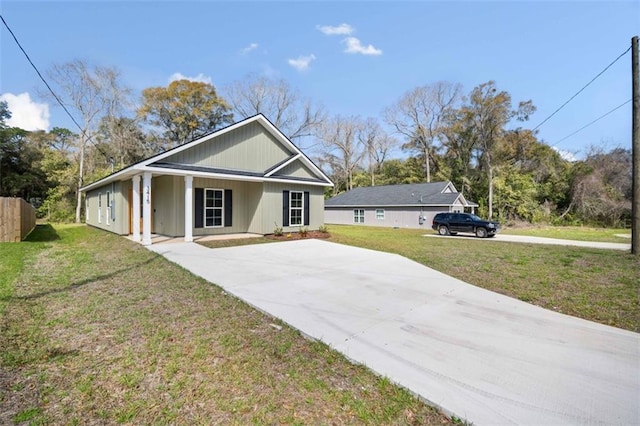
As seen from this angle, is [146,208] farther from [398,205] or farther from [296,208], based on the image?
[398,205]

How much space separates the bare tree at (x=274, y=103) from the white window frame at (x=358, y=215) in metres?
13.5

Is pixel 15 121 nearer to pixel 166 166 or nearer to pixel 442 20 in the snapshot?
pixel 166 166

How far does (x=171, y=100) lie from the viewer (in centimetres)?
3006

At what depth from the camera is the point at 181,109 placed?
30.4 m

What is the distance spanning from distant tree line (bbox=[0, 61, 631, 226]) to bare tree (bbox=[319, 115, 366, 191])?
207 centimetres

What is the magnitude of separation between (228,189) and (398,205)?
53.9 ft

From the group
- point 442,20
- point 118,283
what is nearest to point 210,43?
point 442,20

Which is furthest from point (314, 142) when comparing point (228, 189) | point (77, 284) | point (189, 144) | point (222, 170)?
point (77, 284)

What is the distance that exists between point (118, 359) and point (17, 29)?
9716 millimetres

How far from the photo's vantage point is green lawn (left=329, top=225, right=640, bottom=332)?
193 inches

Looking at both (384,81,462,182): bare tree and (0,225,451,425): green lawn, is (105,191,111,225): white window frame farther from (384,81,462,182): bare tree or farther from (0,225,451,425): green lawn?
(384,81,462,182): bare tree

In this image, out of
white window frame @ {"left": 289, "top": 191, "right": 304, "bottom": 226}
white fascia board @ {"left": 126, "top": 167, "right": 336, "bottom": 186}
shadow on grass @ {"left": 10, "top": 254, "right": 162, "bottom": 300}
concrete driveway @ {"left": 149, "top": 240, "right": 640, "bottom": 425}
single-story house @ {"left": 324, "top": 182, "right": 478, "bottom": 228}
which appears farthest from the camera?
single-story house @ {"left": 324, "top": 182, "right": 478, "bottom": 228}

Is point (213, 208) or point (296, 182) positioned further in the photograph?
point (296, 182)

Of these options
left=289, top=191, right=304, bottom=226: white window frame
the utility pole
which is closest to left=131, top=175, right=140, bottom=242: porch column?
left=289, top=191, right=304, bottom=226: white window frame
